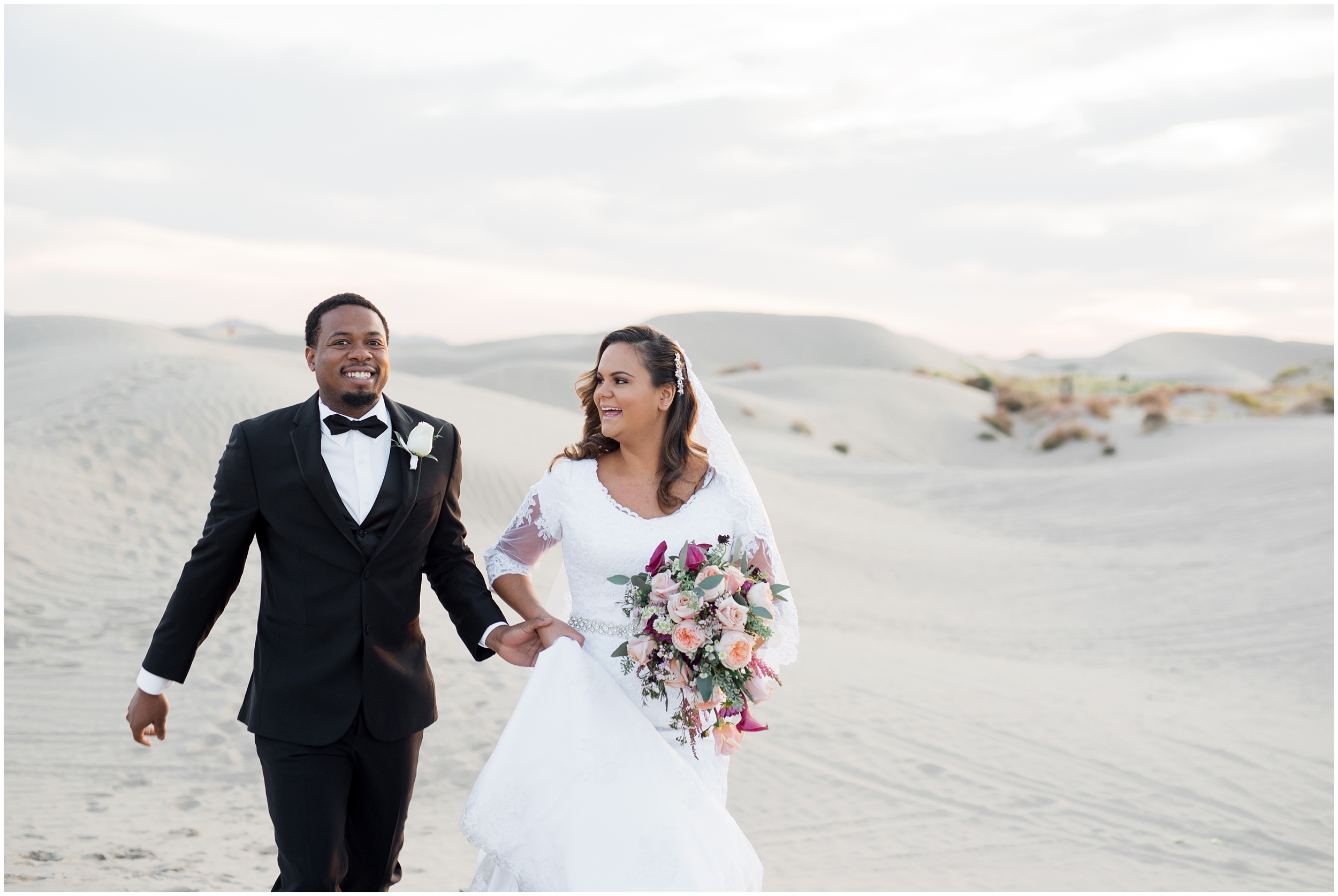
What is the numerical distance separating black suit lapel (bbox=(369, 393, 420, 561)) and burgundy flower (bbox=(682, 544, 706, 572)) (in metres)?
0.85

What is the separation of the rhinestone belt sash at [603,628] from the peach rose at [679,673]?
0.82 ft

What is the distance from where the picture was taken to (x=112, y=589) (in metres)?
8.88

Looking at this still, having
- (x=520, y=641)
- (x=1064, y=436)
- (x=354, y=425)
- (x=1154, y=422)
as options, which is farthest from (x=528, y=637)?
(x=1064, y=436)

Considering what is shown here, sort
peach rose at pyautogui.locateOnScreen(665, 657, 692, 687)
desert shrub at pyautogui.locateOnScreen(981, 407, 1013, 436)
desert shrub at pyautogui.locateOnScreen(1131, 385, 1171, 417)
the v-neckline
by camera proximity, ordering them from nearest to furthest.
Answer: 1. peach rose at pyautogui.locateOnScreen(665, 657, 692, 687)
2. the v-neckline
3. desert shrub at pyautogui.locateOnScreen(1131, 385, 1171, 417)
4. desert shrub at pyautogui.locateOnScreen(981, 407, 1013, 436)

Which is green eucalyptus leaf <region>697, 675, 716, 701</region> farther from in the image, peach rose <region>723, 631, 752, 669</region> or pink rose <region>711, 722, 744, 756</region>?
pink rose <region>711, 722, 744, 756</region>

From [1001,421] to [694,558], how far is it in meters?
26.8

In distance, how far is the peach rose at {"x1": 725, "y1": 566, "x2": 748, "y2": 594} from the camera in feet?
9.76

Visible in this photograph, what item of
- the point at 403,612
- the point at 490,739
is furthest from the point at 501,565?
the point at 490,739

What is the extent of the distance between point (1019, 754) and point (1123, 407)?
2370 centimetres

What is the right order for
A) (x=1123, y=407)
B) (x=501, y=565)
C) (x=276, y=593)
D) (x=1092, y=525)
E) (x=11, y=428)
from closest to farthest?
(x=276, y=593), (x=501, y=565), (x=11, y=428), (x=1092, y=525), (x=1123, y=407)

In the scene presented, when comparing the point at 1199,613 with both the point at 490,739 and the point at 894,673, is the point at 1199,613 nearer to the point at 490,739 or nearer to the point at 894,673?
the point at 894,673

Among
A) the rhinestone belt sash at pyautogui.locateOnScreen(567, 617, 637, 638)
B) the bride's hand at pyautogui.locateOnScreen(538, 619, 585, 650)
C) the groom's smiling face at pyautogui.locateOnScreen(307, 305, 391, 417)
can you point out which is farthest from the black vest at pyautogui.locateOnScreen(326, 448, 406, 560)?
the rhinestone belt sash at pyautogui.locateOnScreen(567, 617, 637, 638)

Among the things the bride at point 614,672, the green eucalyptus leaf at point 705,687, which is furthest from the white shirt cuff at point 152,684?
the green eucalyptus leaf at point 705,687

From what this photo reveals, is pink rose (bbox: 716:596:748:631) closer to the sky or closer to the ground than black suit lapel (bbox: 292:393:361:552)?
closer to the ground
